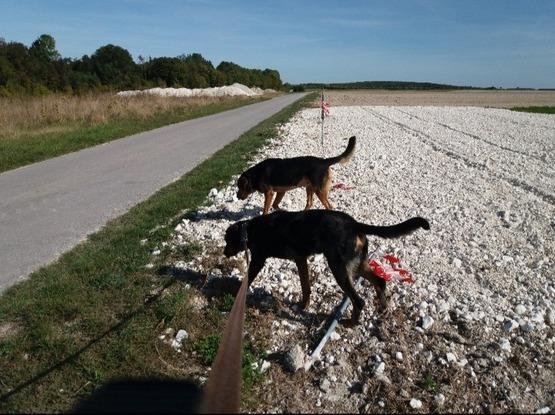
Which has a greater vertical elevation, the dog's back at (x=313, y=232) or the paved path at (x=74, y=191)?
the dog's back at (x=313, y=232)

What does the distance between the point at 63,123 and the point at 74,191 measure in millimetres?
14233

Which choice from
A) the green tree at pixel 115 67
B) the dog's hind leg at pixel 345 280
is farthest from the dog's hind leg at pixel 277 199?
the green tree at pixel 115 67

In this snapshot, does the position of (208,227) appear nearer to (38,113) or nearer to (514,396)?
(514,396)

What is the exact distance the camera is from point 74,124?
22.0m

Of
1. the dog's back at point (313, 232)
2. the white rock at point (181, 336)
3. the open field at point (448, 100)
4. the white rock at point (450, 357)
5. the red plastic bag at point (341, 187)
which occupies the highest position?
the dog's back at point (313, 232)

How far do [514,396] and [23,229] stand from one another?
7.36 metres

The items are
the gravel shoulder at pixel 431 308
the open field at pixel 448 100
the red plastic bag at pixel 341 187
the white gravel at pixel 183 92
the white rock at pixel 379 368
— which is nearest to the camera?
the gravel shoulder at pixel 431 308

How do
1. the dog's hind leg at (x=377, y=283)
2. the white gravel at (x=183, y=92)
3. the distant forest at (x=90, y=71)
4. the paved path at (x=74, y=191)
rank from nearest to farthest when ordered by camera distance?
the dog's hind leg at (x=377, y=283)
the paved path at (x=74, y=191)
the distant forest at (x=90, y=71)
the white gravel at (x=183, y=92)

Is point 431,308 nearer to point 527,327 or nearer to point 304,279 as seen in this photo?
point 527,327

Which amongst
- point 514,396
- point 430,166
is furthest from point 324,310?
point 430,166

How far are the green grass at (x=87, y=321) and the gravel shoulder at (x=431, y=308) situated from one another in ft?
2.25

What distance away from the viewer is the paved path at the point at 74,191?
6449 millimetres

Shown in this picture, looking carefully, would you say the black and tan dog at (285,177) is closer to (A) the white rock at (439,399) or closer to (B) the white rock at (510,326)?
(B) the white rock at (510,326)

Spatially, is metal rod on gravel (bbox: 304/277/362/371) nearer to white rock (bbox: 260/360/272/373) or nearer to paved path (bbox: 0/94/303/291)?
white rock (bbox: 260/360/272/373)
